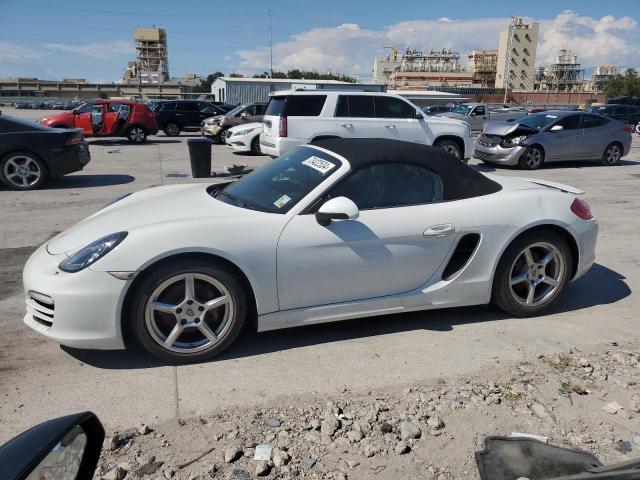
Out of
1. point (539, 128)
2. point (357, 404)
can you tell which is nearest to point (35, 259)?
point (357, 404)

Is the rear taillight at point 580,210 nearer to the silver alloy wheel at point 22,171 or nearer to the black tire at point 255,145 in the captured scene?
the silver alloy wheel at point 22,171

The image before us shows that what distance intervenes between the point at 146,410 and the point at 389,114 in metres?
10.3

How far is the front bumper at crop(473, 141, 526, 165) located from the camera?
12930 millimetres

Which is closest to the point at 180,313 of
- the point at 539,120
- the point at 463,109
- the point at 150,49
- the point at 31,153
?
the point at 31,153

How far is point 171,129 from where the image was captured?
2352cm

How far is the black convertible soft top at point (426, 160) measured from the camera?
393cm

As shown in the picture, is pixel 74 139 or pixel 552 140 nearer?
pixel 74 139

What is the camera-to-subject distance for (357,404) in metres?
3.00

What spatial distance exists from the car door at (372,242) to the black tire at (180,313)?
32 centimetres

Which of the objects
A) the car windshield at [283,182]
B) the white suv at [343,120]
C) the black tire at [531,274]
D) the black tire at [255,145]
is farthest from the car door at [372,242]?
the black tire at [255,145]

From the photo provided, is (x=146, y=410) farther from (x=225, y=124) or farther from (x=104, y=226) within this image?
(x=225, y=124)

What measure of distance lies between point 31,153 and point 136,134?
10.3m

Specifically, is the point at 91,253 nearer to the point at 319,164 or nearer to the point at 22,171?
the point at 319,164

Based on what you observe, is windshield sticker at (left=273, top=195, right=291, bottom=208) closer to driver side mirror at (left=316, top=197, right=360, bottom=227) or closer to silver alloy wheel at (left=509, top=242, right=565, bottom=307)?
driver side mirror at (left=316, top=197, right=360, bottom=227)
